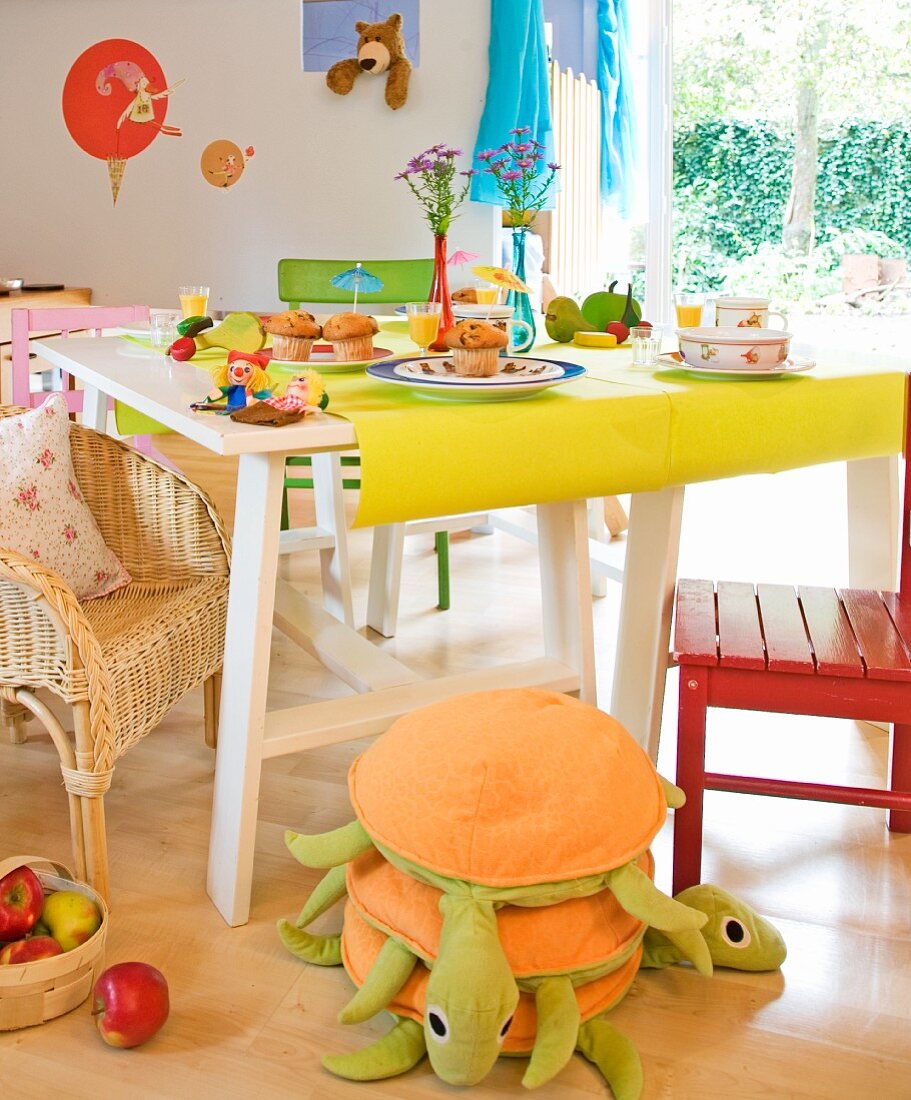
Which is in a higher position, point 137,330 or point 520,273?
point 520,273

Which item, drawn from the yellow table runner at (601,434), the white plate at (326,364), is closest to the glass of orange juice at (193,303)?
the white plate at (326,364)

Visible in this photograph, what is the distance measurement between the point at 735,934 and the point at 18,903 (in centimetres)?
89

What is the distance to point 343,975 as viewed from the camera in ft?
4.86

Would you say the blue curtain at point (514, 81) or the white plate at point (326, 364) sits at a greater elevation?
the blue curtain at point (514, 81)

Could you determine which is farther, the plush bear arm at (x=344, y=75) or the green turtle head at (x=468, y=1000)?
the plush bear arm at (x=344, y=75)

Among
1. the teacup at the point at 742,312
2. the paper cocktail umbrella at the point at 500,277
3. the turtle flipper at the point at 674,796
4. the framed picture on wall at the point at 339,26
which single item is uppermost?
the framed picture on wall at the point at 339,26

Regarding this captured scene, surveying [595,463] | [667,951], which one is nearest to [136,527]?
[595,463]

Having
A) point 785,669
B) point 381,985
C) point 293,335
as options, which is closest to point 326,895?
point 381,985

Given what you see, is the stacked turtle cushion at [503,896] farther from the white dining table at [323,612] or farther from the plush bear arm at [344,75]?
the plush bear arm at [344,75]

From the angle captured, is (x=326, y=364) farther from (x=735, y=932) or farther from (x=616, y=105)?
(x=616, y=105)

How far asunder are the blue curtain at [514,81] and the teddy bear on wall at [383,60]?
31 cm

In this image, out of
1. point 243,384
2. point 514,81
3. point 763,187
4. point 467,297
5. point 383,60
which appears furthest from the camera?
point 763,187

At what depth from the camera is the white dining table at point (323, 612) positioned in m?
1.45

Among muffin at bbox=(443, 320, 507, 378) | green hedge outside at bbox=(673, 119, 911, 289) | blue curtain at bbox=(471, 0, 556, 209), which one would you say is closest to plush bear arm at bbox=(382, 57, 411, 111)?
blue curtain at bbox=(471, 0, 556, 209)
